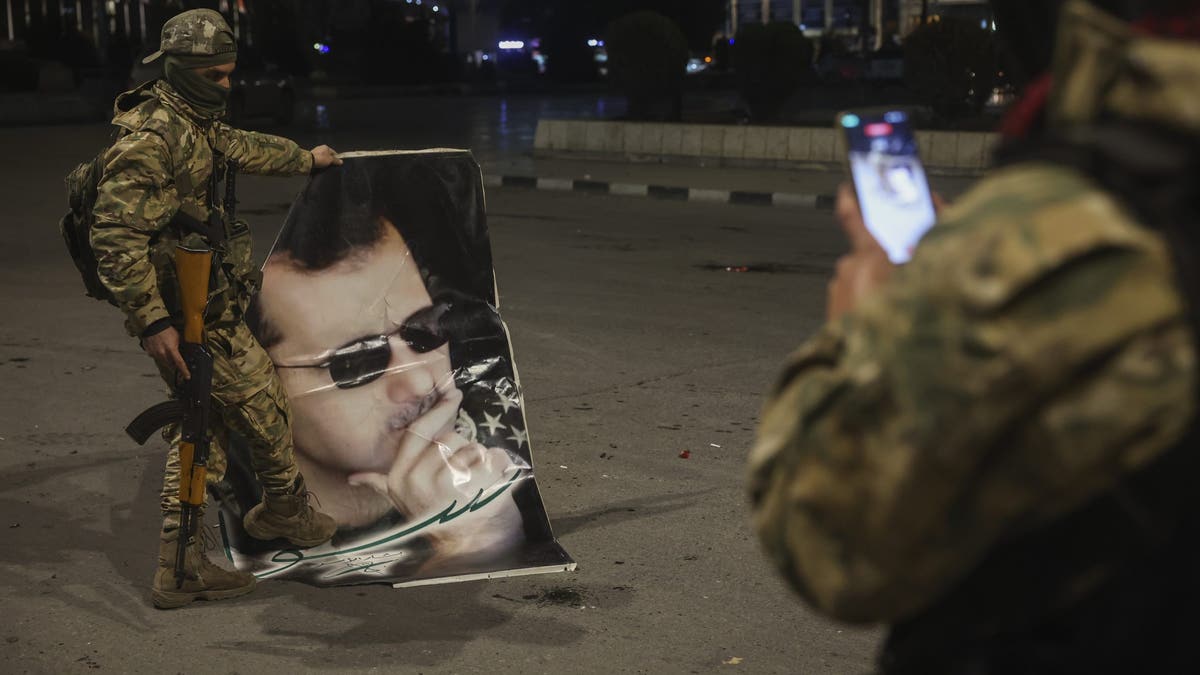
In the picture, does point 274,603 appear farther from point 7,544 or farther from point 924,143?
point 924,143

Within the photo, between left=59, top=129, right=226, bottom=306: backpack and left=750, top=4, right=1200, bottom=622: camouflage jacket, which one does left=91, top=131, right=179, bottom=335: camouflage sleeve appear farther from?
left=750, top=4, right=1200, bottom=622: camouflage jacket

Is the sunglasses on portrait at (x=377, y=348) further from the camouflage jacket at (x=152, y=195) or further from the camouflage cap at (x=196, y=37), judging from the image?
the camouflage cap at (x=196, y=37)

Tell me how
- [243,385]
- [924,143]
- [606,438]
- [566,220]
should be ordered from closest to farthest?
[243,385], [606,438], [566,220], [924,143]

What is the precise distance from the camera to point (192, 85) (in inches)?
169

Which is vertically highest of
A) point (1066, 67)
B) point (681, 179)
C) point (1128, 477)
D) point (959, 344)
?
point (1066, 67)

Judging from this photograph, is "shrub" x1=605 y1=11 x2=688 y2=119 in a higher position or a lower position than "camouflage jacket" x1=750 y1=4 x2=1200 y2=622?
lower

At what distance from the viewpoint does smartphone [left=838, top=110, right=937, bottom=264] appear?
5.07 ft

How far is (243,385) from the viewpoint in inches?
177

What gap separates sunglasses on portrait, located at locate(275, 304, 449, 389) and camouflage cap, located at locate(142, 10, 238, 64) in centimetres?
112

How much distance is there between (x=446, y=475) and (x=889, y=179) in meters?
3.59

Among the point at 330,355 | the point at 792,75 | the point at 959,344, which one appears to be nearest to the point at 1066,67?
the point at 959,344

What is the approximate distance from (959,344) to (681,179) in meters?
16.8

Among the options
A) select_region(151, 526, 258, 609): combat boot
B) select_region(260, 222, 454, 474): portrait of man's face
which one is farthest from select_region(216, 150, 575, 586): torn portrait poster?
select_region(151, 526, 258, 609): combat boot

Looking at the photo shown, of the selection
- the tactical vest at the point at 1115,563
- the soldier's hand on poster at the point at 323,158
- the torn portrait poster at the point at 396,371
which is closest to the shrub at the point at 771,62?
the torn portrait poster at the point at 396,371
